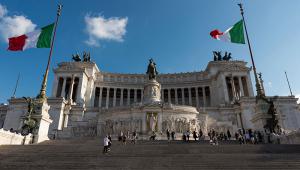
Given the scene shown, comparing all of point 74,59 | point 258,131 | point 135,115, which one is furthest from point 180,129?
point 74,59

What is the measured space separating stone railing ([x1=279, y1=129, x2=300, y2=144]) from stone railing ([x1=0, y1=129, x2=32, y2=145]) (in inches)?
799

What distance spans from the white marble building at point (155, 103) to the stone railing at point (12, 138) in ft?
53.3

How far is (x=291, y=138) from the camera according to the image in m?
18.2

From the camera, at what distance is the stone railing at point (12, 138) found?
1769 cm

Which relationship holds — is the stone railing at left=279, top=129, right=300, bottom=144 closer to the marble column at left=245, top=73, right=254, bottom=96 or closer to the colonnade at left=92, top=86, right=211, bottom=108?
the marble column at left=245, top=73, right=254, bottom=96

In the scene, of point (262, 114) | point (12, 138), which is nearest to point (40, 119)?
point (12, 138)

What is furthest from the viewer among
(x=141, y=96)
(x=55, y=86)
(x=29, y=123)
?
(x=141, y=96)

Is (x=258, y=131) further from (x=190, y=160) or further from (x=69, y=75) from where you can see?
(x=69, y=75)

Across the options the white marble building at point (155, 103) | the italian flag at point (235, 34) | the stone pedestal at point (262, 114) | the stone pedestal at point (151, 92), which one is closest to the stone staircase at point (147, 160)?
the stone pedestal at point (262, 114)

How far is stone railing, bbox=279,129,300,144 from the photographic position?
1778 centimetres

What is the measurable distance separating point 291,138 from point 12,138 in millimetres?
21240

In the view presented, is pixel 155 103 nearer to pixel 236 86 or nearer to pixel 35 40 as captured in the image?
pixel 35 40

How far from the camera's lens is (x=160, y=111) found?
34.6m

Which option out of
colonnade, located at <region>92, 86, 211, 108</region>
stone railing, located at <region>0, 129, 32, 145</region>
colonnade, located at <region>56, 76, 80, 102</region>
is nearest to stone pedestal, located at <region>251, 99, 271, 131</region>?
stone railing, located at <region>0, 129, 32, 145</region>
